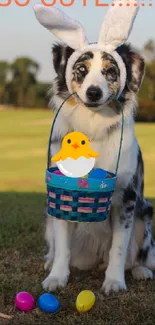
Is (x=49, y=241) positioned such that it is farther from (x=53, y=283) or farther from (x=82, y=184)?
(x=82, y=184)

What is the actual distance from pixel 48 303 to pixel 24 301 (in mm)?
157

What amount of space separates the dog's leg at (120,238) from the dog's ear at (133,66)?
75cm

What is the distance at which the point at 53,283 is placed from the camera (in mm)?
3676

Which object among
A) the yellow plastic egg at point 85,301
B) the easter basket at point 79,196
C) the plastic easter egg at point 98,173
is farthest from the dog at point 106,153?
the easter basket at point 79,196

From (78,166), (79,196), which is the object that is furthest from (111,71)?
(79,196)

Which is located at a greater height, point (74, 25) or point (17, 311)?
point (74, 25)

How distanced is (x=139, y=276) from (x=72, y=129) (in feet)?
4.13

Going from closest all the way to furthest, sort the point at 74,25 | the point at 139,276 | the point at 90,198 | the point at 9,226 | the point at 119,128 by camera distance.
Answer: the point at 90,198 < the point at 74,25 < the point at 119,128 < the point at 139,276 < the point at 9,226

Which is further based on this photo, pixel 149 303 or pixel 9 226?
pixel 9 226

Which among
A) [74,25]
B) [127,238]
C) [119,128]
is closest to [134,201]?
[127,238]

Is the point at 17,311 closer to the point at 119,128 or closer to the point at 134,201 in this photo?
the point at 134,201

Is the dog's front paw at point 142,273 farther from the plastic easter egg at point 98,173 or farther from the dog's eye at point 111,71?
the dog's eye at point 111,71

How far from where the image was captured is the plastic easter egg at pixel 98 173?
11.0 ft

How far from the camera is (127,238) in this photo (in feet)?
12.5
